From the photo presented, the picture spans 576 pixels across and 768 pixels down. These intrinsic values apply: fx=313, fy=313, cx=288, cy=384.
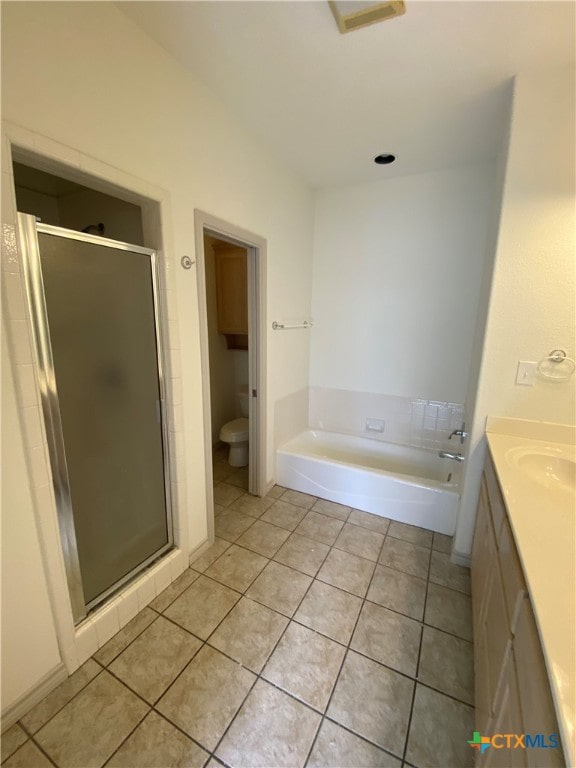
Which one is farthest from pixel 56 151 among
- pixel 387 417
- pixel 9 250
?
pixel 387 417

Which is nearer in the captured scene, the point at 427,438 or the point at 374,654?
the point at 374,654

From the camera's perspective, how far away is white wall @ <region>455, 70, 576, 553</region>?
4.94 feet

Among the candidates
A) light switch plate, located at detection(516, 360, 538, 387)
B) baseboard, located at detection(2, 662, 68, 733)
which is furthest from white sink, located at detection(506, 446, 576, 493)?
baseboard, located at detection(2, 662, 68, 733)

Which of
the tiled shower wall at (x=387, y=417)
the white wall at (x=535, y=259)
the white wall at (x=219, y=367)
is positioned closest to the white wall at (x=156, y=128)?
the tiled shower wall at (x=387, y=417)

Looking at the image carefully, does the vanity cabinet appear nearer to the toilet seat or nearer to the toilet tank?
the toilet seat

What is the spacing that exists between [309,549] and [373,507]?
0.69 meters

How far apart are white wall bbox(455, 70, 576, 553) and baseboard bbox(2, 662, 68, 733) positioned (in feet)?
7.96

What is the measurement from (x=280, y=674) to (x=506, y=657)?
3.24 feet

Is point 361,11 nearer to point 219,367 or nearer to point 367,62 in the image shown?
point 367,62

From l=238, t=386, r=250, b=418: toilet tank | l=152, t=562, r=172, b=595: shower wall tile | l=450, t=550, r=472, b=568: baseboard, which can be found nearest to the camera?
l=152, t=562, r=172, b=595: shower wall tile

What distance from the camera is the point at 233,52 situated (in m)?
1.45

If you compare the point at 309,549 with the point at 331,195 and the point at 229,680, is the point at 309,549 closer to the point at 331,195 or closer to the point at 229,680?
the point at 229,680

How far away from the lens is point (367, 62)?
4.85ft

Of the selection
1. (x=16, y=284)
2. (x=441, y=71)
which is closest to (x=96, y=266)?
(x=16, y=284)
